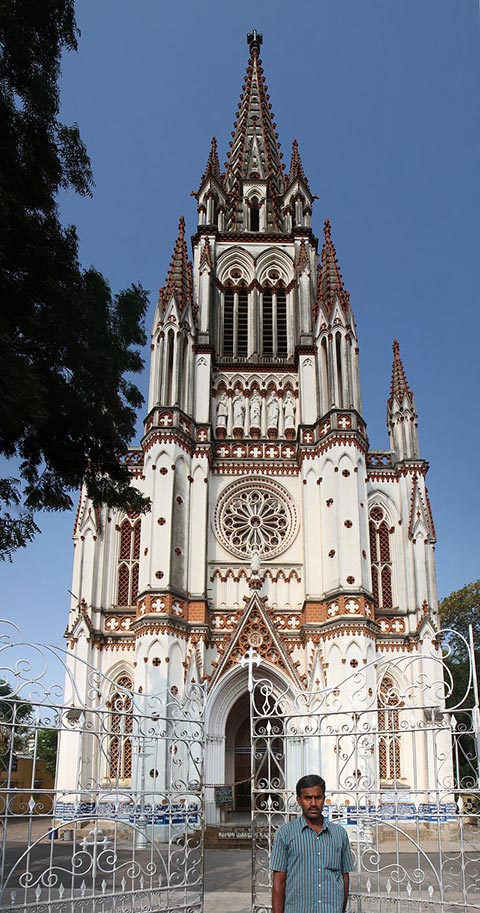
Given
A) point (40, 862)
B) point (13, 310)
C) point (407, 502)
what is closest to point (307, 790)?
point (13, 310)

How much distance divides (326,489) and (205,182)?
15.5 meters

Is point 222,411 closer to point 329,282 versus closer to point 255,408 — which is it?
point 255,408

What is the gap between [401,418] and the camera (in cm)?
2711

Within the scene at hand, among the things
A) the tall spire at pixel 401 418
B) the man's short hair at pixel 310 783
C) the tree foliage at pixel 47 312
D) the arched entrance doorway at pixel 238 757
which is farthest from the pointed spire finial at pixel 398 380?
the man's short hair at pixel 310 783

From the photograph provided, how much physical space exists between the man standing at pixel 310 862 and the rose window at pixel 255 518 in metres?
20.1

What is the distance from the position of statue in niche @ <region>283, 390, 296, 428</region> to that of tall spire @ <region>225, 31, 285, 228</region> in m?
8.78

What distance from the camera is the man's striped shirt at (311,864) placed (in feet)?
15.9

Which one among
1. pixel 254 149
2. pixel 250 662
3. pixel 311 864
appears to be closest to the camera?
pixel 311 864

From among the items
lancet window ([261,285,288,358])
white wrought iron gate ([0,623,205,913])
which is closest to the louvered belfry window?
white wrought iron gate ([0,623,205,913])

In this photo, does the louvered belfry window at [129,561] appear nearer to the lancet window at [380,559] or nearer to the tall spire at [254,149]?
the lancet window at [380,559]

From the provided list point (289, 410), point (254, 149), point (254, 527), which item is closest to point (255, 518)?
point (254, 527)

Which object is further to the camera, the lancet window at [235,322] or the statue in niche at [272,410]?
the lancet window at [235,322]

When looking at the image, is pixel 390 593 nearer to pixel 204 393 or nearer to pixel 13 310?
pixel 204 393

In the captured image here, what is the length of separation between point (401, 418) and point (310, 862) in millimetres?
23102
